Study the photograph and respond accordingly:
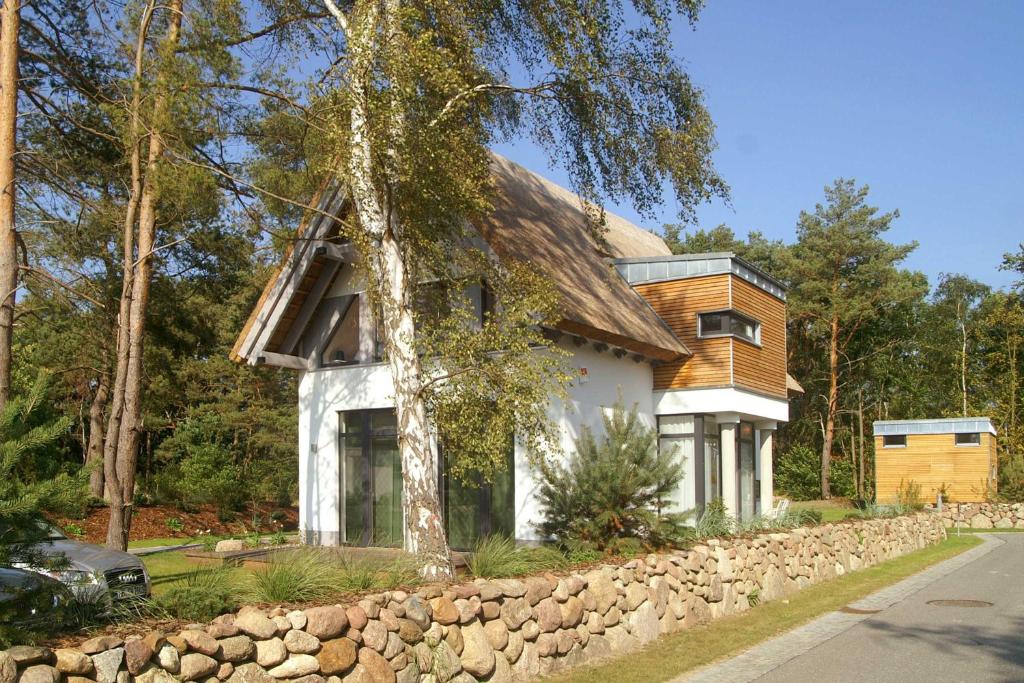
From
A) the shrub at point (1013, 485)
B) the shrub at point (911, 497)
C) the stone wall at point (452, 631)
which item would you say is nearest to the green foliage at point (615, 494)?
the stone wall at point (452, 631)

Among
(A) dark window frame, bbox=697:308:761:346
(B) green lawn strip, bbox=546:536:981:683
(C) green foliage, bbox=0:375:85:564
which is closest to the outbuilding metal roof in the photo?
(A) dark window frame, bbox=697:308:761:346

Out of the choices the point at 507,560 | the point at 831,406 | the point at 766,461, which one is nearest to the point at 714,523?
the point at 507,560

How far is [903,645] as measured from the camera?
10242mm

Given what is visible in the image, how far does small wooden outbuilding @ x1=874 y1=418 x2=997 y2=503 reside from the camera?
34469 mm

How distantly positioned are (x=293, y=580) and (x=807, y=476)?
39.1 m

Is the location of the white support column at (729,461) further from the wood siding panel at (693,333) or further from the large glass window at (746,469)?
the wood siding panel at (693,333)

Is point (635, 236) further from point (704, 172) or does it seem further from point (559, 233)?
point (704, 172)

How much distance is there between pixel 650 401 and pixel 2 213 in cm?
1248

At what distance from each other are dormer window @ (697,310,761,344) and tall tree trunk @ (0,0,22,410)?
13.0 meters

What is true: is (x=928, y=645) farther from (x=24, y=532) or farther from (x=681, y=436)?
(x=681, y=436)

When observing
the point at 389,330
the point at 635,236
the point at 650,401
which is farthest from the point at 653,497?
the point at 635,236

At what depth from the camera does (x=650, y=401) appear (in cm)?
1978

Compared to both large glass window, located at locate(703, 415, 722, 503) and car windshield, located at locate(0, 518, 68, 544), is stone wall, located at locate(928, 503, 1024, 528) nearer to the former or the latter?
large glass window, located at locate(703, 415, 722, 503)

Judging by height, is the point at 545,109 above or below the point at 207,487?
above
